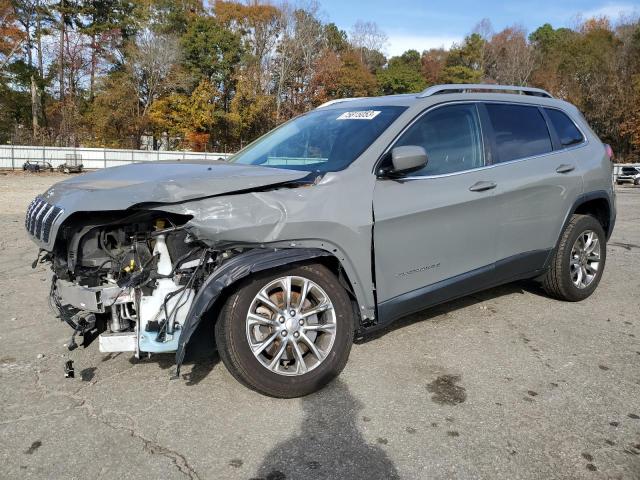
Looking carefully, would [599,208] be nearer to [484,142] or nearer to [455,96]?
[484,142]

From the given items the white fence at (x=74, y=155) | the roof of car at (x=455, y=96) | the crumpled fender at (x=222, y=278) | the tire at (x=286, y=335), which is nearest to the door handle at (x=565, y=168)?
the roof of car at (x=455, y=96)

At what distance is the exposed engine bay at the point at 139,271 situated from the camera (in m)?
3.07

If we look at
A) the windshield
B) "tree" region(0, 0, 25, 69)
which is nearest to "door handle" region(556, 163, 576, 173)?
the windshield

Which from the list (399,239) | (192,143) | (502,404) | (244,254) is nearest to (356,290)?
(399,239)

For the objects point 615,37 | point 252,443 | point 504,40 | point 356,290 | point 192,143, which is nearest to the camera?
point 252,443

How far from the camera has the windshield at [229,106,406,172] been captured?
364cm

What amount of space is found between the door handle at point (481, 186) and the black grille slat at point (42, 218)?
278cm

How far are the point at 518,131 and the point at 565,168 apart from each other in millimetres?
618

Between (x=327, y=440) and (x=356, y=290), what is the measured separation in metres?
0.97

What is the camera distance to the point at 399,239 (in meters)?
3.54

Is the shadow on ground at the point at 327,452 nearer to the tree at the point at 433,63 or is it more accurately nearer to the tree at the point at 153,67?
the tree at the point at 153,67

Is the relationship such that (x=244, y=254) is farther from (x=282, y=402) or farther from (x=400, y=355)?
(x=400, y=355)

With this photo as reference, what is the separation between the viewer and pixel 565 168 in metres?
4.72

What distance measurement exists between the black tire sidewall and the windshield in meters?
2.19
